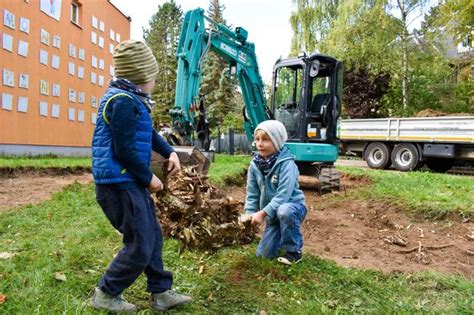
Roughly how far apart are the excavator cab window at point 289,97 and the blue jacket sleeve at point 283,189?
579 cm

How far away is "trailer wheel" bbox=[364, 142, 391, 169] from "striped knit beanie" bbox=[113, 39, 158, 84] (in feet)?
47.9

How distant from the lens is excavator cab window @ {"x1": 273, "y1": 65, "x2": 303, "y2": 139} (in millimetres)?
9250

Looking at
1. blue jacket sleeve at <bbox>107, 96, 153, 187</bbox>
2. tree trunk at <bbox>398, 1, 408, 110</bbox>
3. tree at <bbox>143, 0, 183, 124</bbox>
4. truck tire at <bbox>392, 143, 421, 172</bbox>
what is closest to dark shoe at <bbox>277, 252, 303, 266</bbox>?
blue jacket sleeve at <bbox>107, 96, 153, 187</bbox>

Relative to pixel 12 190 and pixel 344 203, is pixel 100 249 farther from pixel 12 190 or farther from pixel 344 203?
pixel 344 203

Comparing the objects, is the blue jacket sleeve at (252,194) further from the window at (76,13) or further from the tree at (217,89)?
the tree at (217,89)

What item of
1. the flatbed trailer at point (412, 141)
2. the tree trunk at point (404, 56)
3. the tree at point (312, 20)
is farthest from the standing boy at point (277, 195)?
the tree at point (312, 20)

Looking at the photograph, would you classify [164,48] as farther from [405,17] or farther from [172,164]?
[172,164]

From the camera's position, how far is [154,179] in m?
2.34

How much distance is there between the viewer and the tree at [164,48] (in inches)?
1437

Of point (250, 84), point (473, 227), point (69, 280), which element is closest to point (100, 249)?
point (69, 280)

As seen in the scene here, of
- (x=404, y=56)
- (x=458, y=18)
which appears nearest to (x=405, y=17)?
(x=404, y=56)

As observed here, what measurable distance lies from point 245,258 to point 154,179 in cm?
140

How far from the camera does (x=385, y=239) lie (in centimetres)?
524

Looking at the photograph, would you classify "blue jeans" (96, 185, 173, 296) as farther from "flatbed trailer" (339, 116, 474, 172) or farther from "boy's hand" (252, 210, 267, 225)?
"flatbed trailer" (339, 116, 474, 172)
